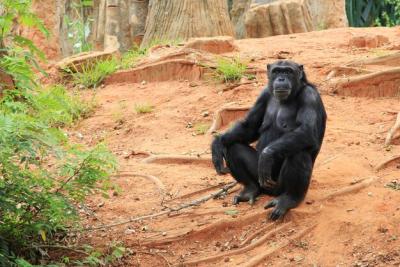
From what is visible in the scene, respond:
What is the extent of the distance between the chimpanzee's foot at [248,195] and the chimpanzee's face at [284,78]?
0.89 metres

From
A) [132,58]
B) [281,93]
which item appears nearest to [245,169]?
[281,93]

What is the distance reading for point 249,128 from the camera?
7906 mm

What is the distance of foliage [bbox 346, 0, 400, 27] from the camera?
75.5 feet

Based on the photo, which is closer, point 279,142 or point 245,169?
point 279,142

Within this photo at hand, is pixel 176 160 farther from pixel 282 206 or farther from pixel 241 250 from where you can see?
pixel 241 250

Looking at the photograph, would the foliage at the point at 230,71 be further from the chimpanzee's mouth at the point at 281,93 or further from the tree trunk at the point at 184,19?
the chimpanzee's mouth at the point at 281,93

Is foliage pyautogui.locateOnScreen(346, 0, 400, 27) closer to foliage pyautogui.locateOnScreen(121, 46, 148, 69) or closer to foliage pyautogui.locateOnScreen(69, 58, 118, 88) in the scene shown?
foliage pyautogui.locateOnScreen(121, 46, 148, 69)

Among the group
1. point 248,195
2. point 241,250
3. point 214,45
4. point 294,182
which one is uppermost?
point 214,45

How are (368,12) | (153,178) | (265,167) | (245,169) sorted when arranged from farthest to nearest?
1. (368,12)
2. (153,178)
3. (245,169)
4. (265,167)

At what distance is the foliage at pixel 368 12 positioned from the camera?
23016mm

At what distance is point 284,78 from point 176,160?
1.98m

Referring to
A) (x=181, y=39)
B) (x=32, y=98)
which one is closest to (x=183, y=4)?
(x=181, y=39)

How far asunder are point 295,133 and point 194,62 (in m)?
4.58

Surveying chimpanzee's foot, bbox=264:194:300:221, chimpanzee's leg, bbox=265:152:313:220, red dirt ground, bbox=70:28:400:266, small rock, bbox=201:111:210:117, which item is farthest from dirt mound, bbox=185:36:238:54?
chimpanzee's foot, bbox=264:194:300:221
